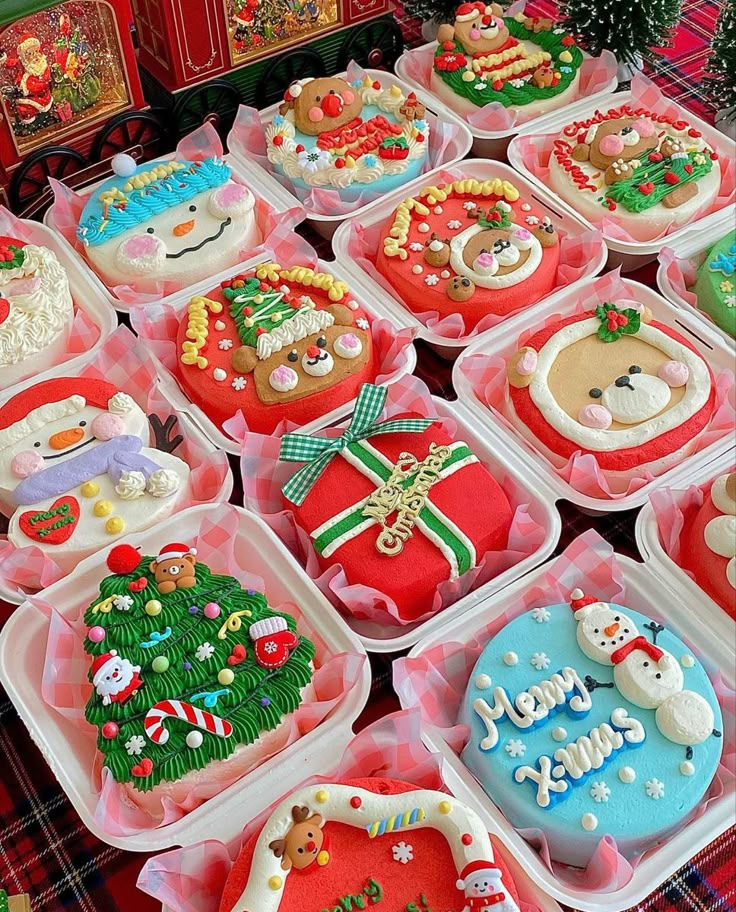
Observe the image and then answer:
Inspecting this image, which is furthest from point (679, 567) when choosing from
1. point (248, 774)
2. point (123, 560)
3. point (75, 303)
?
point (75, 303)

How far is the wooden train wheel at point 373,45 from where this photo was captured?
3.09 m

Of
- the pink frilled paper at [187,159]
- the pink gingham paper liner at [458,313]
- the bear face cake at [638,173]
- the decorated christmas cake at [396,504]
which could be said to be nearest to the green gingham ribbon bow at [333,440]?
the decorated christmas cake at [396,504]

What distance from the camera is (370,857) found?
1572 millimetres

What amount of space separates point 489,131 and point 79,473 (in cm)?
167

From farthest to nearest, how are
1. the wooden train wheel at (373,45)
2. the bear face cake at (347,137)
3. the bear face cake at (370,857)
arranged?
the wooden train wheel at (373,45) < the bear face cake at (347,137) < the bear face cake at (370,857)

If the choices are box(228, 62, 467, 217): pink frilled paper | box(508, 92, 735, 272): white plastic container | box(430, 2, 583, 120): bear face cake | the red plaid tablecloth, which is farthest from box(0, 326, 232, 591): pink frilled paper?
box(430, 2, 583, 120): bear face cake

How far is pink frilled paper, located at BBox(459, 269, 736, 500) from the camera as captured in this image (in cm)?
209

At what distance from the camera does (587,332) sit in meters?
2.30

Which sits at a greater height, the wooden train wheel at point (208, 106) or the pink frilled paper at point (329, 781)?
the wooden train wheel at point (208, 106)

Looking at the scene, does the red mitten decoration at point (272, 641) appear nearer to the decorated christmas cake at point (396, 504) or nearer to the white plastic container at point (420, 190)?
the decorated christmas cake at point (396, 504)

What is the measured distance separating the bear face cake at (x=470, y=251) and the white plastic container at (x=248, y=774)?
82 centimetres

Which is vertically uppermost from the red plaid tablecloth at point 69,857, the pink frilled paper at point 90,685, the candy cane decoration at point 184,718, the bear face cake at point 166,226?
the bear face cake at point 166,226

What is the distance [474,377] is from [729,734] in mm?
1000

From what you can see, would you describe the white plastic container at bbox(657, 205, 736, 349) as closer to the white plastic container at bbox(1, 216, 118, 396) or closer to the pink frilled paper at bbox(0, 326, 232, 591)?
the pink frilled paper at bbox(0, 326, 232, 591)
